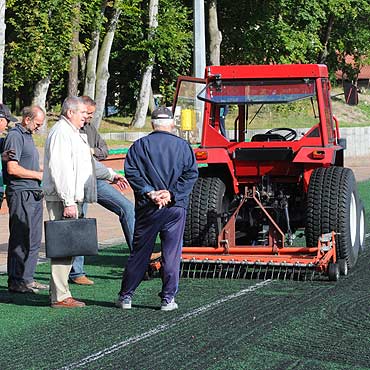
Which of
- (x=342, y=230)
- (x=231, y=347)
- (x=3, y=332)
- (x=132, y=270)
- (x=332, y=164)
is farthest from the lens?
(x=332, y=164)

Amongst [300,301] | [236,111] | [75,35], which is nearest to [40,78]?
[75,35]

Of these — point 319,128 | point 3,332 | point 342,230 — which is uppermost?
point 319,128

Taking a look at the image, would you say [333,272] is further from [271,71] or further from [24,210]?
[24,210]

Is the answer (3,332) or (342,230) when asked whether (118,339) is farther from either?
(342,230)

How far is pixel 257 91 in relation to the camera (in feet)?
41.7

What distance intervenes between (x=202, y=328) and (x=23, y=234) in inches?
113

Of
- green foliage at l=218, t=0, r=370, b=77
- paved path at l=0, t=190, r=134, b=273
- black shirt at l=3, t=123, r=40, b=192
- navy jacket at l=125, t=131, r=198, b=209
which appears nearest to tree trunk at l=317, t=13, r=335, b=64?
green foliage at l=218, t=0, r=370, b=77

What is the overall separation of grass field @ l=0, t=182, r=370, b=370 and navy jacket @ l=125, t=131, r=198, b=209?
1.05 m

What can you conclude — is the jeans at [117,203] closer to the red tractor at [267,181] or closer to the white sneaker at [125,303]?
the red tractor at [267,181]

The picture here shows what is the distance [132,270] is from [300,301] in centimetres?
158

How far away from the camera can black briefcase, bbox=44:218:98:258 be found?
9.66 metres

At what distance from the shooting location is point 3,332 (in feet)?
29.4

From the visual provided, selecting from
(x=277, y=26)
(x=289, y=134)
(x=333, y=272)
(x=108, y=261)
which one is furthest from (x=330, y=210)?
(x=277, y=26)

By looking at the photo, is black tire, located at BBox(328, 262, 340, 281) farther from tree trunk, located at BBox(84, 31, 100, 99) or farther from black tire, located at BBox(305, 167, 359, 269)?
tree trunk, located at BBox(84, 31, 100, 99)
